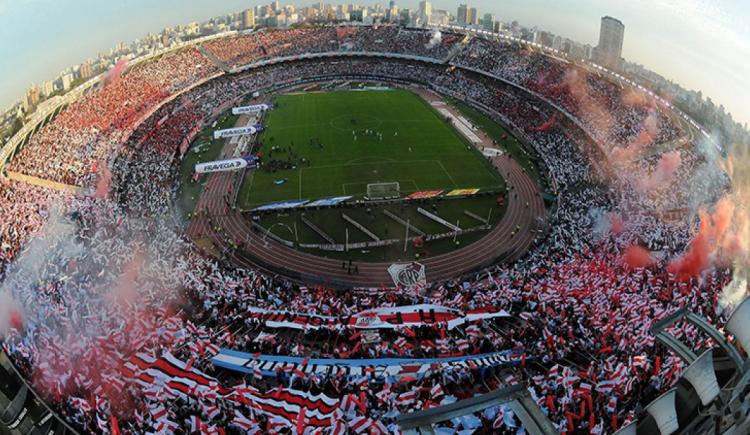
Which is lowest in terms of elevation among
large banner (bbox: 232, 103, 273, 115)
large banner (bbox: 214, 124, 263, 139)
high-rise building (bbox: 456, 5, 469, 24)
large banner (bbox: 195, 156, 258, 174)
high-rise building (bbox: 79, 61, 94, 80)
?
large banner (bbox: 195, 156, 258, 174)

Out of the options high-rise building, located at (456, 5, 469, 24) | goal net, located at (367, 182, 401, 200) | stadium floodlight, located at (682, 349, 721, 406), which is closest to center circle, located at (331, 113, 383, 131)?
goal net, located at (367, 182, 401, 200)

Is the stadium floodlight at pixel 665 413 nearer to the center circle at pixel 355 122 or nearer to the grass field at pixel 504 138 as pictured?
the grass field at pixel 504 138

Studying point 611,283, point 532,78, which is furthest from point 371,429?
point 532,78

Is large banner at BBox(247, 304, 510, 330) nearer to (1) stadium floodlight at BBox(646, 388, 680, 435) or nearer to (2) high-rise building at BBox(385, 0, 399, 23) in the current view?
(1) stadium floodlight at BBox(646, 388, 680, 435)

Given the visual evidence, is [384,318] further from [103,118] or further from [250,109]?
[250,109]

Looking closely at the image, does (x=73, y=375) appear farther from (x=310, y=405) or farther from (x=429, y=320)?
(x=429, y=320)

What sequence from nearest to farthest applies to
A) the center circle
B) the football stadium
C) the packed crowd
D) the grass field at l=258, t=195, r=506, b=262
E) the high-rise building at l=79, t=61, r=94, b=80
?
1. the football stadium
2. the grass field at l=258, t=195, r=506, b=262
3. the packed crowd
4. the high-rise building at l=79, t=61, r=94, b=80
5. the center circle

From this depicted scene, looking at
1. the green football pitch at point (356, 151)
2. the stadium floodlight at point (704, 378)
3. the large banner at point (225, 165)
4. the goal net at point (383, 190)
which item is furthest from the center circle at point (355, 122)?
the stadium floodlight at point (704, 378)
